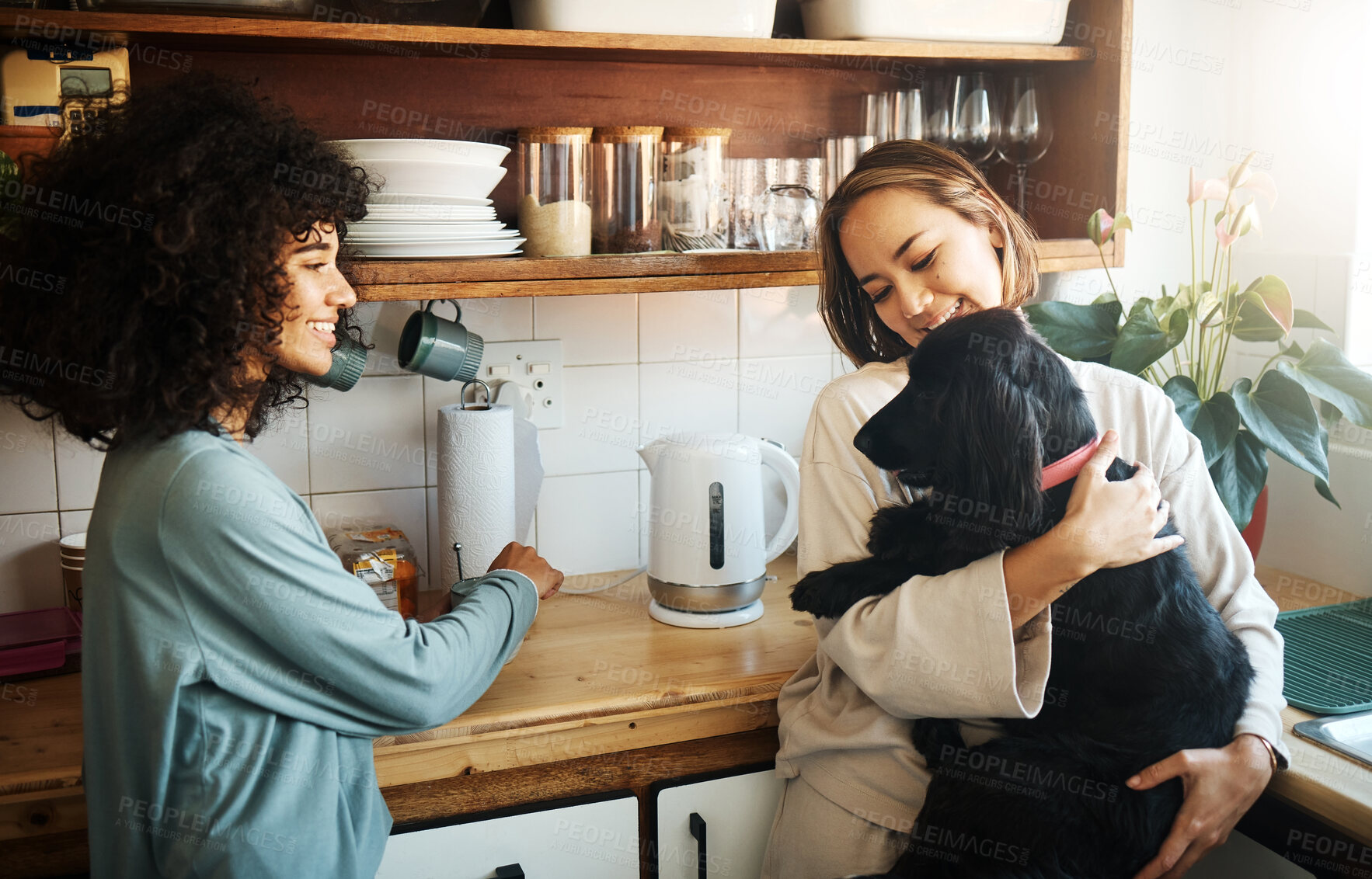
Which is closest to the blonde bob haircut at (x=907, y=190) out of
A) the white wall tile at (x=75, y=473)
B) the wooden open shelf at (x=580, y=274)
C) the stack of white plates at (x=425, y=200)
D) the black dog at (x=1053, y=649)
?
the wooden open shelf at (x=580, y=274)

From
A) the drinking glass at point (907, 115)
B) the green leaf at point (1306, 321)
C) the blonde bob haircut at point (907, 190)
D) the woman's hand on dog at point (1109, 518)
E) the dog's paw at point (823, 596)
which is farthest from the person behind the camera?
the drinking glass at point (907, 115)

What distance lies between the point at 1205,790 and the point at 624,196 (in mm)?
1081

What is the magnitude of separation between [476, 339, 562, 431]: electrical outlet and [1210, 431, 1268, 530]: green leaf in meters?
1.09

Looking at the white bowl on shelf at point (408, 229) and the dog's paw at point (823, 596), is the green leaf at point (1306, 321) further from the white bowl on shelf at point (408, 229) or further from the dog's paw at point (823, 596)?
the white bowl on shelf at point (408, 229)

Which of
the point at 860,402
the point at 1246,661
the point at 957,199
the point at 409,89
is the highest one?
the point at 409,89

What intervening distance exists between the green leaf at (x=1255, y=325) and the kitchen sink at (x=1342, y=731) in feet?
1.94

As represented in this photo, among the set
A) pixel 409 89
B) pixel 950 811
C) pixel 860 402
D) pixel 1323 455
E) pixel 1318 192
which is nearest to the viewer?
pixel 950 811

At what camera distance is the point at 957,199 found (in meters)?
1.26

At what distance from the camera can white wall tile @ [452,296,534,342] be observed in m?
1.77

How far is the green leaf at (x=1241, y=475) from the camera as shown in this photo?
4.93 feet

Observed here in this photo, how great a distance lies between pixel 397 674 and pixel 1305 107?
187 centimetres

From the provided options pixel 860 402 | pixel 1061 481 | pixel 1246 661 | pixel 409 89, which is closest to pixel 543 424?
pixel 409 89

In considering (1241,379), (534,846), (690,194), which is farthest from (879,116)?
(534,846)

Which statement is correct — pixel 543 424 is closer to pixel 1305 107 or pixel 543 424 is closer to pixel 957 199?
pixel 957 199
